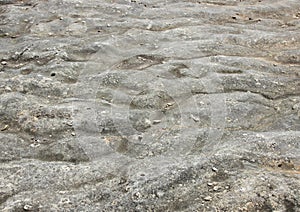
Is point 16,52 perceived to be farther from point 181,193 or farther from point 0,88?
point 181,193

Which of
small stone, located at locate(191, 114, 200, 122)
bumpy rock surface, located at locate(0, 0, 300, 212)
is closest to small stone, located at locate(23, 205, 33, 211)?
bumpy rock surface, located at locate(0, 0, 300, 212)

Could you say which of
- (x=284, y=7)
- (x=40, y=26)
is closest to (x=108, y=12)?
(x=40, y=26)

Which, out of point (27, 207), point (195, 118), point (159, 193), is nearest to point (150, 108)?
point (195, 118)

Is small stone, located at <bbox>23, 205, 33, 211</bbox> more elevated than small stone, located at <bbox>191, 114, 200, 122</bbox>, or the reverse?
small stone, located at <bbox>191, 114, 200, 122</bbox>

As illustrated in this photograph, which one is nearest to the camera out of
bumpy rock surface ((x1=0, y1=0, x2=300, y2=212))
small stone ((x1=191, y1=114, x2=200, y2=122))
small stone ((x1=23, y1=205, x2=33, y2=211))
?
small stone ((x1=23, y1=205, x2=33, y2=211))

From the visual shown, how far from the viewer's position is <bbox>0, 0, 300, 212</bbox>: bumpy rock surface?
4352 millimetres

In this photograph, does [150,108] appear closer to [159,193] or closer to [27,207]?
[159,193]

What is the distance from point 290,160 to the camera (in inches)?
185

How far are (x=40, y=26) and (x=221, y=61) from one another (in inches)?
154

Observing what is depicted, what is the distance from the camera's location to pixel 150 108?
5.89m

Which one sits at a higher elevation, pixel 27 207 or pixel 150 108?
pixel 150 108

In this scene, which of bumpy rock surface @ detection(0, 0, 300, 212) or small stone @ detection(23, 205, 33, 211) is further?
bumpy rock surface @ detection(0, 0, 300, 212)

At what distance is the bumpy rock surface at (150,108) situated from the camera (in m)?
4.35

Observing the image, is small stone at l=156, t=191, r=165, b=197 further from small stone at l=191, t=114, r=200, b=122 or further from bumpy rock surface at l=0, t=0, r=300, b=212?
small stone at l=191, t=114, r=200, b=122
